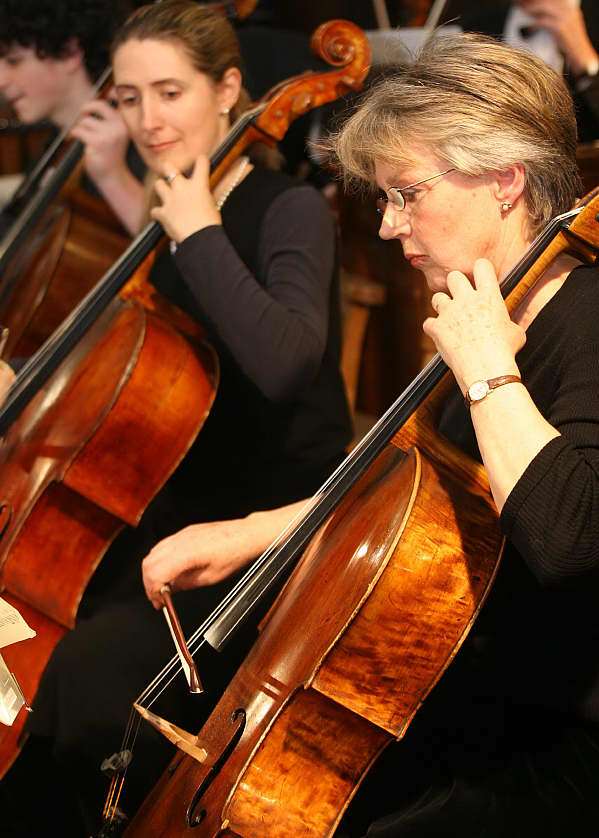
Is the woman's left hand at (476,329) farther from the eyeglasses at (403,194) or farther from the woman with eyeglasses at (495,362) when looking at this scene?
the eyeglasses at (403,194)

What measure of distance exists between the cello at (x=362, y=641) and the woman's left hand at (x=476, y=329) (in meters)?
0.05

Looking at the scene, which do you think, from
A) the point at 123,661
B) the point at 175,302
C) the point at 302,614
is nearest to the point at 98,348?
the point at 175,302

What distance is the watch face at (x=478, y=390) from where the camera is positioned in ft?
3.59

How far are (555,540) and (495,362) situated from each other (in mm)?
194

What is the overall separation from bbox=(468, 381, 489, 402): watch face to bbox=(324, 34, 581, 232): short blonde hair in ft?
0.93

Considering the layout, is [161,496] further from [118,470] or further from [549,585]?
[549,585]

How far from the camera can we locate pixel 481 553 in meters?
1.13

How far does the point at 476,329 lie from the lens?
1.13 metres

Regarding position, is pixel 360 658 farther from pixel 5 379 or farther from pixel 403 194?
pixel 5 379

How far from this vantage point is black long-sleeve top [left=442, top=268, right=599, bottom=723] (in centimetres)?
104

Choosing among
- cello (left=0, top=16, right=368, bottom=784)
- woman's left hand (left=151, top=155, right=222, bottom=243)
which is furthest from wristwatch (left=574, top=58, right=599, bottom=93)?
woman's left hand (left=151, top=155, right=222, bottom=243)

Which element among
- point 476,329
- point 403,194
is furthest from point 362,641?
point 403,194

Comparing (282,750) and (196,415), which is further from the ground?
(196,415)

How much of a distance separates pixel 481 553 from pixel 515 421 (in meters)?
0.15
